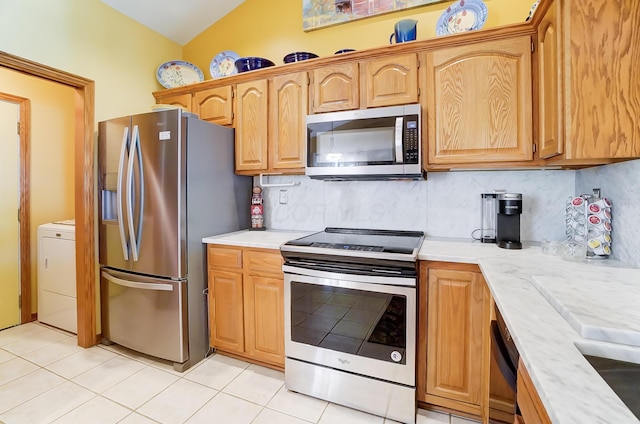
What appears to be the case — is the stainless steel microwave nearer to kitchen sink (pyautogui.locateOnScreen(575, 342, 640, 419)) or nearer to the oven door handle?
the oven door handle

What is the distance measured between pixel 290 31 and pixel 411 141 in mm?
1623

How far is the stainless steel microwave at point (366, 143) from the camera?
181 centimetres

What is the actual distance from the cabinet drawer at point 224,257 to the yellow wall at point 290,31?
1.74 metres

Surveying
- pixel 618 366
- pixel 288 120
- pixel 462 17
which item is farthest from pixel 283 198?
pixel 618 366

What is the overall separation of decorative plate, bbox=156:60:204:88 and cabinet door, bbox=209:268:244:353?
6.27 ft

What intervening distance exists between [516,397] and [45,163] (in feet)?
13.3

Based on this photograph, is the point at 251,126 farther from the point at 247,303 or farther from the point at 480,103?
the point at 480,103

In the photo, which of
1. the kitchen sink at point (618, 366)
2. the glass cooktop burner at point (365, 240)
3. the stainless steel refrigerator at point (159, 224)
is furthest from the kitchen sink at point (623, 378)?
the stainless steel refrigerator at point (159, 224)

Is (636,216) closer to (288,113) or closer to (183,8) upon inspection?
(288,113)

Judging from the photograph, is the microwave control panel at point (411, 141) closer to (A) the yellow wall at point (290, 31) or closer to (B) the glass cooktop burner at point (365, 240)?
(B) the glass cooktop burner at point (365, 240)

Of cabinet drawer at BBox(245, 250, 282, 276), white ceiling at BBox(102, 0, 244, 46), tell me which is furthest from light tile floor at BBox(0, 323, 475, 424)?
white ceiling at BBox(102, 0, 244, 46)

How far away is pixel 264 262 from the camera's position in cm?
198

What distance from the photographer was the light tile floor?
161cm

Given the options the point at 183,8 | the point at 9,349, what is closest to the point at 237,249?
the point at 9,349
